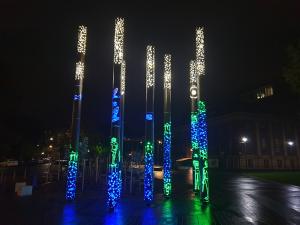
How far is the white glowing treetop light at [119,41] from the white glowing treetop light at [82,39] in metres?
2.06

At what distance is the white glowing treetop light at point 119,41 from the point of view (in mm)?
13227

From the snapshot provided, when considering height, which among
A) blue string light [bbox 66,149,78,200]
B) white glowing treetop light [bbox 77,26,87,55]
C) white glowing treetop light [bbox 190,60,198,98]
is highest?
white glowing treetop light [bbox 77,26,87,55]

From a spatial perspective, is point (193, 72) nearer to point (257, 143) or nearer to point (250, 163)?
point (250, 163)

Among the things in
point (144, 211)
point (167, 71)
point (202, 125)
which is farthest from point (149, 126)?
point (144, 211)

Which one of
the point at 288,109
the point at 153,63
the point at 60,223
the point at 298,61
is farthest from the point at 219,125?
the point at 60,223

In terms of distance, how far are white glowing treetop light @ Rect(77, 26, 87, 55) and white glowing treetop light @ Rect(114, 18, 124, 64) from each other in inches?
81.2

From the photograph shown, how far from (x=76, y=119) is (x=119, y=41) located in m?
4.27

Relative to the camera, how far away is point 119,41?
44.0ft

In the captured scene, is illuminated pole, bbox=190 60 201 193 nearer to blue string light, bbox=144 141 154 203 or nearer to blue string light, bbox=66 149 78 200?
blue string light, bbox=144 141 154 203

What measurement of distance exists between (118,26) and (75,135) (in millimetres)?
5575

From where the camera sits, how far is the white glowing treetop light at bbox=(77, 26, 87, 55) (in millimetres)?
14719

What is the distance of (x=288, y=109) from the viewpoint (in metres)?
59.8

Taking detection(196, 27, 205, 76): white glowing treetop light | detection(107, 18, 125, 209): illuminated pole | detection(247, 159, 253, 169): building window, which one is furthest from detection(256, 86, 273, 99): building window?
detection(107, 18, 125, 209): illuminated pole

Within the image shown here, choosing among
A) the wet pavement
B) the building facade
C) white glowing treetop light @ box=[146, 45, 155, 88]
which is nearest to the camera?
the wet pavement
